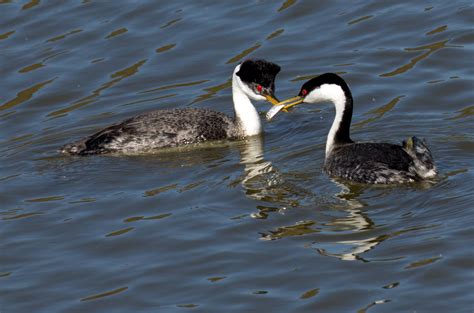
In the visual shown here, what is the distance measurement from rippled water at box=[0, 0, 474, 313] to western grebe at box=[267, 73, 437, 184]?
0.16 meters

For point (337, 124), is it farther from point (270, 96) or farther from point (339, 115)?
point (270, 96)

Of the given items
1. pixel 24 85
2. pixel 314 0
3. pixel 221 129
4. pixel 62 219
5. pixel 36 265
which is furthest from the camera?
pixel 314 0

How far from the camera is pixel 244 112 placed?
14.3 meters

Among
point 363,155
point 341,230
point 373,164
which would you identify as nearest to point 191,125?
point 363,155

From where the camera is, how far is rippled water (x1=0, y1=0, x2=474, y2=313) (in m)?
9.53

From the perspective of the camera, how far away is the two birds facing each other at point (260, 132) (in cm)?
1151

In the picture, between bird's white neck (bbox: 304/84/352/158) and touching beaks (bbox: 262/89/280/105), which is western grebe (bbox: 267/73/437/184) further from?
touching beaks (bbox: 262/89/280/105)

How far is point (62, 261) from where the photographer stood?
1039 centimetres

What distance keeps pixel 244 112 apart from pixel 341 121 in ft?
6.41

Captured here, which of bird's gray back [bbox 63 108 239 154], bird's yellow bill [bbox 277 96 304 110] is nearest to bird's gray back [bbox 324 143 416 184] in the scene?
bird's yellow bill [bbox 277 96 304 110]

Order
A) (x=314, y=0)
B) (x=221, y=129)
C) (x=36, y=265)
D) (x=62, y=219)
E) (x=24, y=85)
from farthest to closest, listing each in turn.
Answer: (x=314, y=0), (x=24, y=85), (x=221, y=129), (x=62, y=219), (x=36, y=265)

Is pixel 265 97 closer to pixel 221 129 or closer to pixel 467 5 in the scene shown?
pixel 221 129

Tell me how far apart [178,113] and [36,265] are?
14.0 feet

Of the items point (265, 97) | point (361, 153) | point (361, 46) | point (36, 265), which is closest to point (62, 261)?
point (36, 265)
